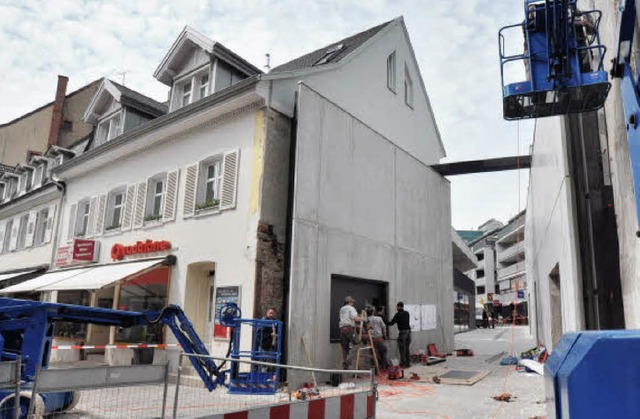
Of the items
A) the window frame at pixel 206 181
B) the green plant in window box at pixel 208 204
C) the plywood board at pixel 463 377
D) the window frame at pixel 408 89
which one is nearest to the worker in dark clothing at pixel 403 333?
the plywood board at pixel 463 377

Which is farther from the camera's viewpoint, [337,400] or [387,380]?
[387,380]

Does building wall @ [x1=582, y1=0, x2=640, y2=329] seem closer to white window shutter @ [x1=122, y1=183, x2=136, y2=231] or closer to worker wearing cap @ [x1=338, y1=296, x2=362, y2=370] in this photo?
worker wearing cap @ [x1=338, y1=296, x2=362, y2=370]

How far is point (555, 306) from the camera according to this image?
12.9 m

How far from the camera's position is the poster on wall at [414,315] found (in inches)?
671

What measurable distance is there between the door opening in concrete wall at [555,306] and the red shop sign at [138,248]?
10.4 metres

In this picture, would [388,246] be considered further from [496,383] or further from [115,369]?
[115,369]

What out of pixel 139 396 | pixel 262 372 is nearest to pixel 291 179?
pixel 262 372

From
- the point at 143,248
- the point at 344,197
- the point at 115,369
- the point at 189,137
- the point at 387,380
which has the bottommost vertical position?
the point at 387,380

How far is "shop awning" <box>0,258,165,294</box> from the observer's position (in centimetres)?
1381

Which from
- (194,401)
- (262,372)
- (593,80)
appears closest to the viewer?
(593,80)

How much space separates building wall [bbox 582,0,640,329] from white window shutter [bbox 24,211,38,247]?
2267 cm

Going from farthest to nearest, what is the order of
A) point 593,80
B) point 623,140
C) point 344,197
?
point 344,197 → point 593,80 → point 623,140

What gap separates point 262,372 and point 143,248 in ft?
21.5

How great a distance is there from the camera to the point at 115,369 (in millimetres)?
5102
